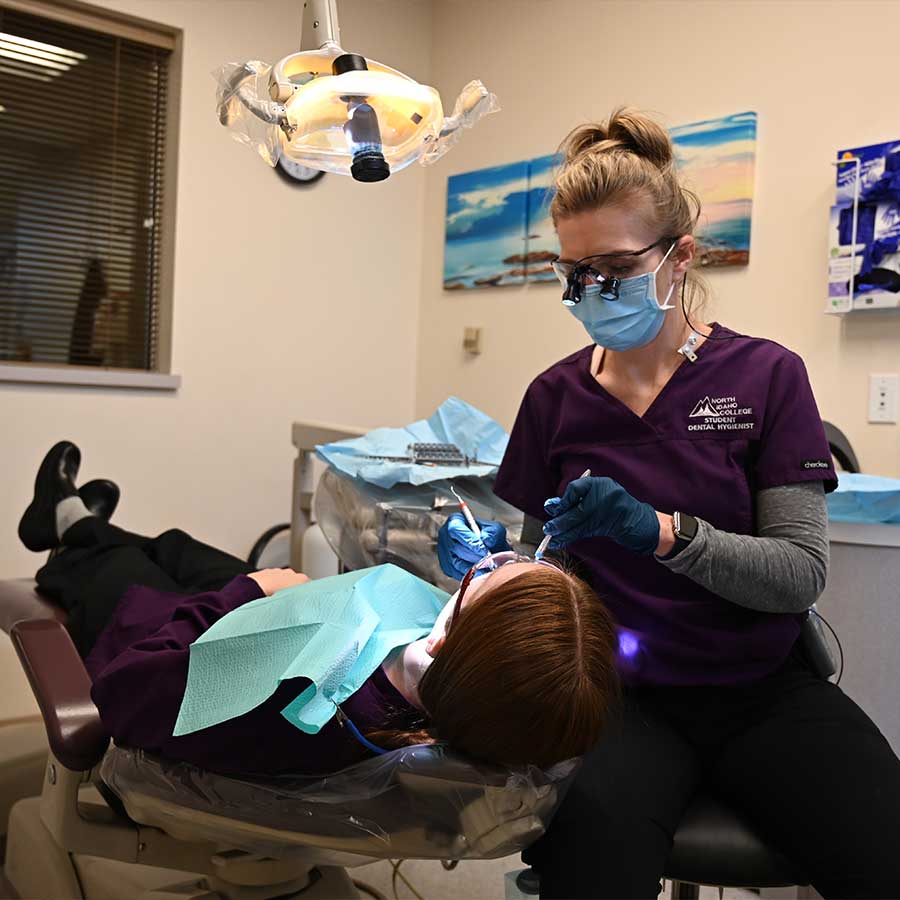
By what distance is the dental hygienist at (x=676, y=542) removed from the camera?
40.2 inches

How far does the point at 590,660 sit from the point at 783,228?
2094mm

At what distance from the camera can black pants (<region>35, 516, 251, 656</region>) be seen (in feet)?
6.30

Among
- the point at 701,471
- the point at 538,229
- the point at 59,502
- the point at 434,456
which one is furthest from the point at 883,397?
the point at 59,502

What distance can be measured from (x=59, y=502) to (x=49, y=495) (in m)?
0.05

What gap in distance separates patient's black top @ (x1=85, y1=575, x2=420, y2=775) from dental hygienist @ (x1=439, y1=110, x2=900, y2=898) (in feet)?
0.78

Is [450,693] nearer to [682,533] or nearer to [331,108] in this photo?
[682,533]

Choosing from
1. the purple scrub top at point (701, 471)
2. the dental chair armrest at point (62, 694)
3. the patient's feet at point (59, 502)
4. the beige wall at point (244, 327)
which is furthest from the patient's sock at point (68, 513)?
the purple scrub top at point (701, 471)

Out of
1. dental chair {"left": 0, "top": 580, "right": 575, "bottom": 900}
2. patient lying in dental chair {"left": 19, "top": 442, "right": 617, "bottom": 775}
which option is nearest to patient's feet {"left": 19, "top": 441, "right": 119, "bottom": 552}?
dental chair {"left": 0, "top": 580, "right": 575, "bottom": 900}

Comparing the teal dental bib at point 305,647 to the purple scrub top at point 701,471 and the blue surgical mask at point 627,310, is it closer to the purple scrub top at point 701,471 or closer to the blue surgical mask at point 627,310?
the purple scrub top at point 701,471

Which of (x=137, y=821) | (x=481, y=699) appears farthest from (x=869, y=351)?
(x=137, y=821)

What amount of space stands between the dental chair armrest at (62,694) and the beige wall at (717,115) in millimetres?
2086

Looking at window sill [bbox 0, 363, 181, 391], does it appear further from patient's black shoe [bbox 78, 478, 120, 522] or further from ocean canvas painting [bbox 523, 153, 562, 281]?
ocean canvas painting [bbox 523, 153, 562, 281]

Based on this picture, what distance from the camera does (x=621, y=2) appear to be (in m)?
3.21

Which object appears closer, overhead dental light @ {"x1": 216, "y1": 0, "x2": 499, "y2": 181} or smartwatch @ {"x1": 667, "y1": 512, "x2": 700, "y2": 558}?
smartwatch @ {"x1": 667, "y1": 512, "x2": 700, "y2": 558}
